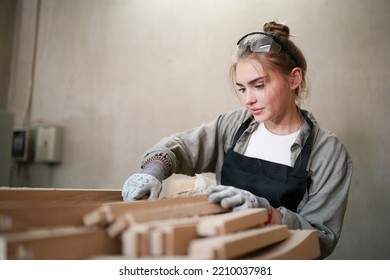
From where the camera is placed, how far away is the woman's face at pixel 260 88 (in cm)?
93

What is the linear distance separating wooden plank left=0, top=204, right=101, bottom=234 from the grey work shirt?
47cm

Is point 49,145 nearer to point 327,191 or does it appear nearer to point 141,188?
A: point 141,188

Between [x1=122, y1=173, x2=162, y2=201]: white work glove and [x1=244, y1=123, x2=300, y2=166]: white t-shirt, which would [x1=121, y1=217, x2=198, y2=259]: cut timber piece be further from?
[x1=244, y1=123, x2=300, y2=166]: white t-shirt

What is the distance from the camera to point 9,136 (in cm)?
141

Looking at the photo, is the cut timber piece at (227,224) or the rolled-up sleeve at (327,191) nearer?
the cut timber piece at (227,224)

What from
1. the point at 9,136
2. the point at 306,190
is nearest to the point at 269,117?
the point at 306,190

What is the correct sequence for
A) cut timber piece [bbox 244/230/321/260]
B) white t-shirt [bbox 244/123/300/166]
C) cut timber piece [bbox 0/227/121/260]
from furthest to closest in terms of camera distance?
1. white t-shirt [bbox 244/123/300/166]
2. cut timber piece [bbox 244/230/321/260]
3. cut timber piece [bbox 0/227/121/260]

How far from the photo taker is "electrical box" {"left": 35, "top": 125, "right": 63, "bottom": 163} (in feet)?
4.86

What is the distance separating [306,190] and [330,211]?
0.09m

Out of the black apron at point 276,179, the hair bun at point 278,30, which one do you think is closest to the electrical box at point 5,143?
the black apron at point 276,179

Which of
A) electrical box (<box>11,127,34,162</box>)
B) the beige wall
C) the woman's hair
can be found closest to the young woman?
the woman's hair

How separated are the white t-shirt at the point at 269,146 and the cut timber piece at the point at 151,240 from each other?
2.11 feet

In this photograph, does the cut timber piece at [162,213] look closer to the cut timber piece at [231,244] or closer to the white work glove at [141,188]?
the cut timber piece at [231,244]
